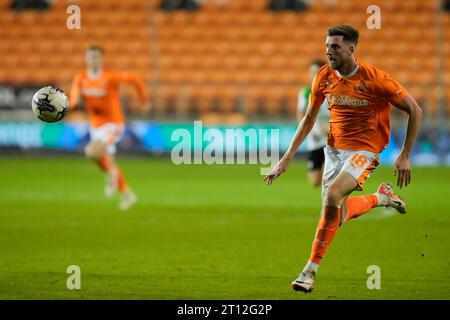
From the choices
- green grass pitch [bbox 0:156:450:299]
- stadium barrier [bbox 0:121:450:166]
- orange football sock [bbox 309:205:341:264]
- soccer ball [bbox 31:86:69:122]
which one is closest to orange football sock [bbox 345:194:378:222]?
orange football sock [bbox 309:205:341:264]

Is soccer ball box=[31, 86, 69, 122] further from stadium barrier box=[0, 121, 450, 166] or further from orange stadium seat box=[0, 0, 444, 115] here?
orange stadium seat box=[0, 0, 444, 115]

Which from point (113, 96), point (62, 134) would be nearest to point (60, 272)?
point (113, 96)

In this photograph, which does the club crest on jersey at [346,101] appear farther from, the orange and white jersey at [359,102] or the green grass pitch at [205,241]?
the green grass pitch at [205,241]

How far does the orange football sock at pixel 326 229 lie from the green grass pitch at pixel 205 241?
365mm

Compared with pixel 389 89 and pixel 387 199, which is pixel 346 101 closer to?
pixel 389 89

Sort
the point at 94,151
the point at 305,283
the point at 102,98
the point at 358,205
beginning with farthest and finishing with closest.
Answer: the point at 102,98, the point at 94,151, the point at 358,205, the point at 305,283

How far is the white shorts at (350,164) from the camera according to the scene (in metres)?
7.89

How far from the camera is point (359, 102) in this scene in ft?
25.8

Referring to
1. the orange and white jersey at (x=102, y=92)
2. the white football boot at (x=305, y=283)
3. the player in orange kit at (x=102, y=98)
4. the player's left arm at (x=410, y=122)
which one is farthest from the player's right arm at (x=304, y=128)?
the orange and white jersey at (x=102, y=92)

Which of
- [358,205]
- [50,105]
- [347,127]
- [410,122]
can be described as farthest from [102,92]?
[410,122]

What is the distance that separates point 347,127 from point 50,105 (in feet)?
10.2

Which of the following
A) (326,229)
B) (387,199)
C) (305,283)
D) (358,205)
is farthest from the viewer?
(387,199)

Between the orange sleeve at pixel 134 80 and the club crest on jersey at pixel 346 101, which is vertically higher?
the orange sleeve at pixel 134 80
